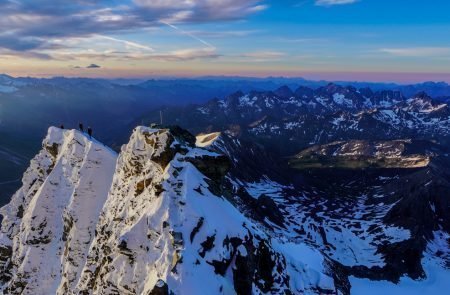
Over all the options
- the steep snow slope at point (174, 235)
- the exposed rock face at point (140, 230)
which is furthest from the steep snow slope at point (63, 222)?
the steep snow slope at point (174, 235)

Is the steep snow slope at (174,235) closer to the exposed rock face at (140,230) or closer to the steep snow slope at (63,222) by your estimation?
the exposed rock face at (140,230)

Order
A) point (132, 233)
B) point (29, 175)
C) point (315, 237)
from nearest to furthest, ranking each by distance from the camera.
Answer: point (132, 233), point (29, 175), point (315, 237)

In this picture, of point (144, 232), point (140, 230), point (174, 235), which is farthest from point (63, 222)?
point (174, 235)

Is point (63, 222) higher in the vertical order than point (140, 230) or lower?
lower

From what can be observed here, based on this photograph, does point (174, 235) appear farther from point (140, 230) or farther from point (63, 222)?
point (63, 222)

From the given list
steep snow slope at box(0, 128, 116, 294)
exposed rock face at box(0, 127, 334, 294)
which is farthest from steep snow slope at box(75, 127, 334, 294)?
steep snow slope at box(0, 128, 116, 294)

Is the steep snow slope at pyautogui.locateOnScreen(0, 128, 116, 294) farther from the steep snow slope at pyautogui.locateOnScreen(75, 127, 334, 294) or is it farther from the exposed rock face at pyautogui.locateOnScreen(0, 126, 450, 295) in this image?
the steep snow slope at pyautogui.locateOnScreen(75, 127, 334, 294)

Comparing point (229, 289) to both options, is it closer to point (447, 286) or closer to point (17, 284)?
point (17, 284)

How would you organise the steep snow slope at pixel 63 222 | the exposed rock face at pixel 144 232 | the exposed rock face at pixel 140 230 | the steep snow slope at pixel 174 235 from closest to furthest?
the steep snow slope at pixel 174 235, the exposed rock face at pixel 144 232, the exposed rock face at pixel 140 230, the steep snow slope at pixel 63 222

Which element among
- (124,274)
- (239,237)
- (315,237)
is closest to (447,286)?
(315,237)
